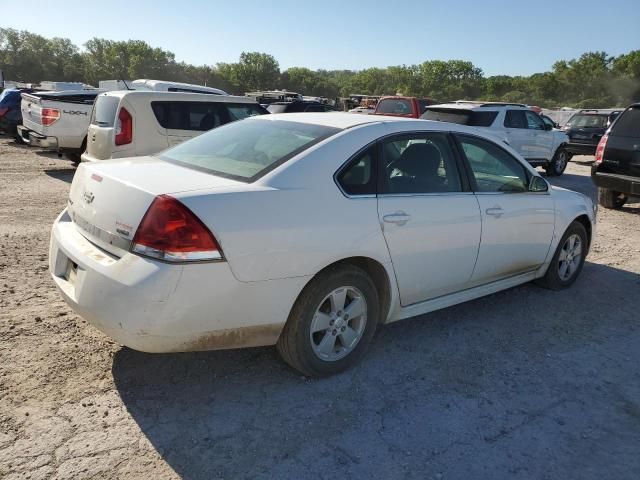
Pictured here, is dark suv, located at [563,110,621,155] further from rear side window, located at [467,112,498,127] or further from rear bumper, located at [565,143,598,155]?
rear side window, located at [467,112,498,127]

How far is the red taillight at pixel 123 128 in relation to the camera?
26.5ft

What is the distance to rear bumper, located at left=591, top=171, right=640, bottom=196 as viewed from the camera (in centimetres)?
857

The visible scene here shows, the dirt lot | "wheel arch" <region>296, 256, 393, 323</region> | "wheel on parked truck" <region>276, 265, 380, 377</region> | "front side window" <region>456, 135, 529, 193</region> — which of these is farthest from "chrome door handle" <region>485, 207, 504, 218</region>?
"wheel on parked truck" <region>276, 265, 380, 377</region>

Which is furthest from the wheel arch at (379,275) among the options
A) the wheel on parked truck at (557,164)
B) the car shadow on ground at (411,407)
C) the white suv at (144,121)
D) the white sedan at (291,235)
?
the wheel on parked truck at (557,164)

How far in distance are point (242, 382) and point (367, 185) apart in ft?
4.74

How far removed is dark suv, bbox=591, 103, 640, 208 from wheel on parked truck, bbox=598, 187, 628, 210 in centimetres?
66

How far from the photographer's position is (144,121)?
8219 mm

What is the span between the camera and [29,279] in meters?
4.75

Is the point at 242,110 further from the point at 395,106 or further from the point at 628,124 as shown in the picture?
the point at 395,106

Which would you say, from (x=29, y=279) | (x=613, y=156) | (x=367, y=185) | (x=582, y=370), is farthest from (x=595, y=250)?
(x=29, y=279)

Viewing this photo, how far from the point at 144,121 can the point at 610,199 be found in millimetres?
8254

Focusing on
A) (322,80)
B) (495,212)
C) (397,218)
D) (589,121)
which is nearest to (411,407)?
(397,218)

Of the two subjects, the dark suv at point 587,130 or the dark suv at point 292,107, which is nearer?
the dark suv at point 292,107

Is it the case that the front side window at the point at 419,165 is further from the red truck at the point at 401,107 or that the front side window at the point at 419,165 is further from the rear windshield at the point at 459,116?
the red truck at the point at 401,107
